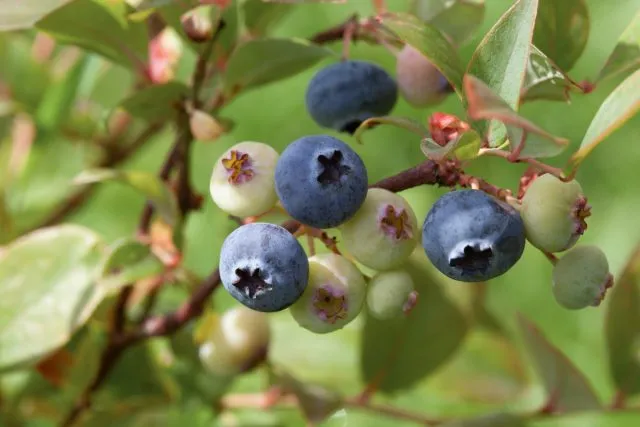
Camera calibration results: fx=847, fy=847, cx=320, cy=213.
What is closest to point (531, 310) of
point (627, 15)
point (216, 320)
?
point (627, 15)

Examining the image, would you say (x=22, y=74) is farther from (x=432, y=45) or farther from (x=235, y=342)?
(x=432, y=45)

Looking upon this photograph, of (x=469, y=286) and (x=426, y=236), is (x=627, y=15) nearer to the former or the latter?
(x=469, y=286)

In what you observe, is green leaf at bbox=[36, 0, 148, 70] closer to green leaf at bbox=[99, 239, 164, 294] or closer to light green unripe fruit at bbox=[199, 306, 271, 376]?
green leaf at bbox=[99, 239, 164, 294]

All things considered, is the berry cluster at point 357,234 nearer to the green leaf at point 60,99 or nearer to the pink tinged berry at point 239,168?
the pink tinged berry at point 239,168

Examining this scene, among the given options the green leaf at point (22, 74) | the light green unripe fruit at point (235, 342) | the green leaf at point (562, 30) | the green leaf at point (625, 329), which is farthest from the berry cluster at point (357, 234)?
the green leaf at point (22, 74)

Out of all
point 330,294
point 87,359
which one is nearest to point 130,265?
point 87,359
